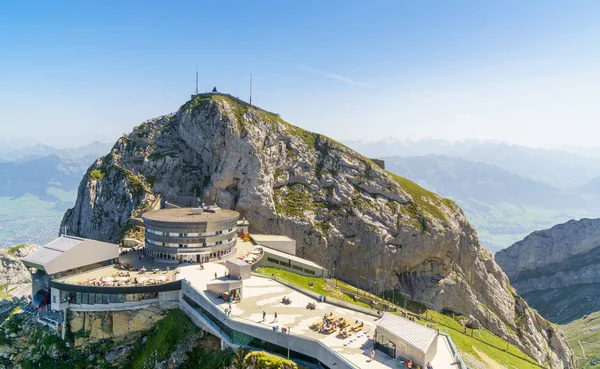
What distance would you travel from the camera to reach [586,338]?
15738 centimetres

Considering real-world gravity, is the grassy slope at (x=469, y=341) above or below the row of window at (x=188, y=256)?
below

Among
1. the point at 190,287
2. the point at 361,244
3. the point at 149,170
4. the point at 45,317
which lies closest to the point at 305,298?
the point at 190,287

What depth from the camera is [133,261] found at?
77250mm

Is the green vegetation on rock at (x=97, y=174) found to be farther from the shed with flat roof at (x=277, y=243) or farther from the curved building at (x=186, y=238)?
the shed with flat roof at (x=277, y=243)

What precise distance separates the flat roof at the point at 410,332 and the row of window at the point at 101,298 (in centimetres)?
3964

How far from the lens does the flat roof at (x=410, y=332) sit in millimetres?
41844

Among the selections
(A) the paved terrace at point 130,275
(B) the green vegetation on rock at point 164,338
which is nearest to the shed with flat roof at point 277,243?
(A) the paved terrace at point 130,275

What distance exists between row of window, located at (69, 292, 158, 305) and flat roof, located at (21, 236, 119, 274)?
6.17 metres

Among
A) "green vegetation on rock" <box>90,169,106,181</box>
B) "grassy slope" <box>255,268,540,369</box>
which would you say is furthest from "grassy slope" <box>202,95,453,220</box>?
"grassy slope" <box>255,268,540,369</box>

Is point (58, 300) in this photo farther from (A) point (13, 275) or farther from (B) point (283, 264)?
(A) point (13, 275)

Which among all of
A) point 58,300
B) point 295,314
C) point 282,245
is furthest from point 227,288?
point 282,245

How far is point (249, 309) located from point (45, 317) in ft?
117

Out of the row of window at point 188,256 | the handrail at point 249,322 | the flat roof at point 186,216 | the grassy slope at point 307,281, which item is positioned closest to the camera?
the handrail at point 249,322

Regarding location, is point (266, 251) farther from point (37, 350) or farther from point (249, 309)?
point (37, 350)
